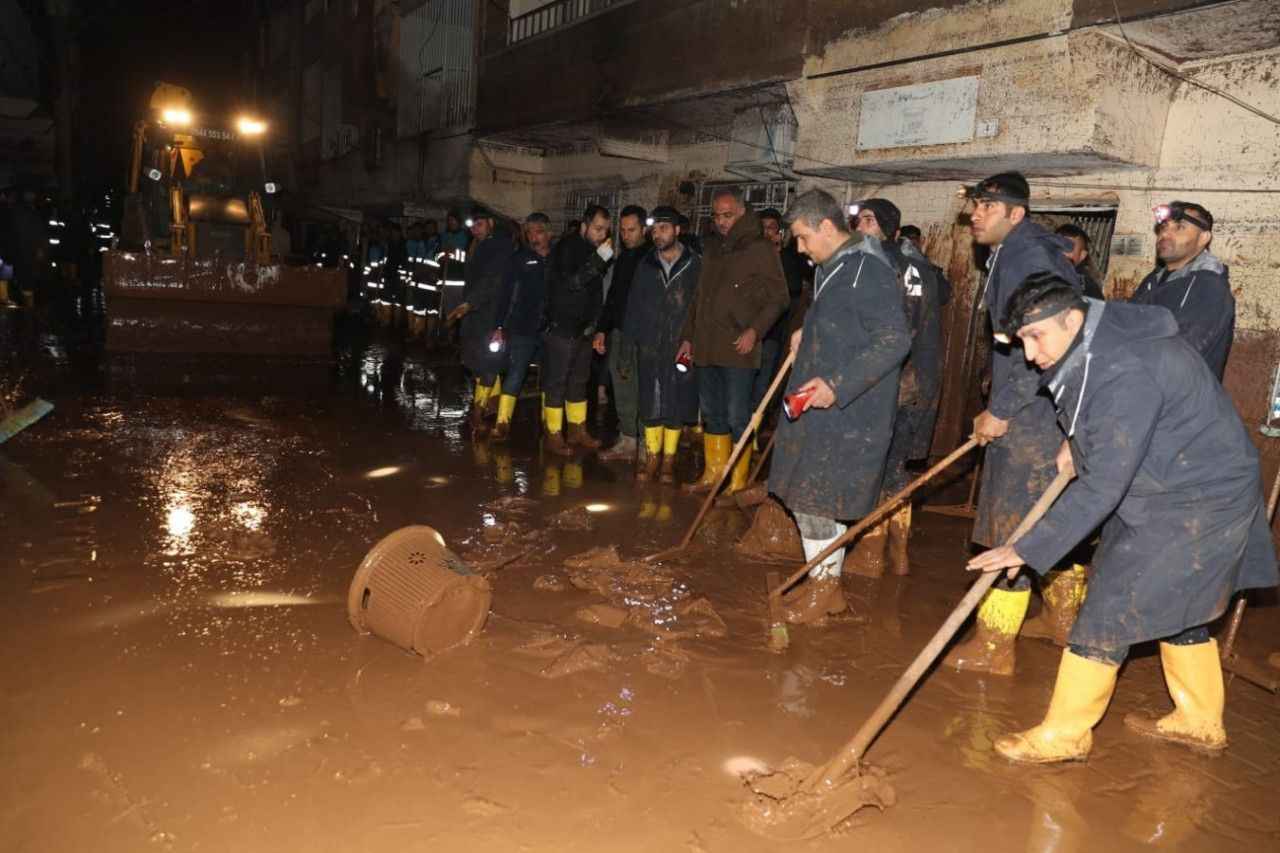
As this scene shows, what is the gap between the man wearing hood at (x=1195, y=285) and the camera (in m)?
4.31

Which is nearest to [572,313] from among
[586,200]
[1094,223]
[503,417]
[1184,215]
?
[503,417]

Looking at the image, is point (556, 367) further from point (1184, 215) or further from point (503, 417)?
point (1184, 215)

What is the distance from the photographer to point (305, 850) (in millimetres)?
2365

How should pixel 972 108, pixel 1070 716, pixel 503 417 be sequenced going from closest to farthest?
pixel 1070 716 < pixel 972 108 < pixel 503 417

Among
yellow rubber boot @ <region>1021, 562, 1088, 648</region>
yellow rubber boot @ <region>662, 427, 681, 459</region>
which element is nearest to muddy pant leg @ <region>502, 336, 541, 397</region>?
yellow rubber boot @ <region>662, 427, 681, 459</region>

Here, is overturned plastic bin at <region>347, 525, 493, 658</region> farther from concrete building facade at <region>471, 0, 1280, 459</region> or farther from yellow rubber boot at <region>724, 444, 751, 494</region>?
concrete building facade at <region>471, 0, 1280, 459</region>

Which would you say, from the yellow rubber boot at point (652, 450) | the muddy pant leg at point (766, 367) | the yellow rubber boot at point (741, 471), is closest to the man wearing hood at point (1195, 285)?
the yellow rubber boot at point (741, 471)

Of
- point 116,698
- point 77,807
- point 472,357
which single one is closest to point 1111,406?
point 77,807

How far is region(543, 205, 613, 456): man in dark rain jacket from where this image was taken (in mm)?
7125

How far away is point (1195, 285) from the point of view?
172 inches

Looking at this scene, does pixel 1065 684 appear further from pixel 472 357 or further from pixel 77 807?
pixel 472 357

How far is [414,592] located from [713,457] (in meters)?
3.35

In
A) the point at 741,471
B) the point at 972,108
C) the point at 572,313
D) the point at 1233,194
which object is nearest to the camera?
the point at 1233,194

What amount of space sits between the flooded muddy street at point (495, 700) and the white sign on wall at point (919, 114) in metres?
3.15
